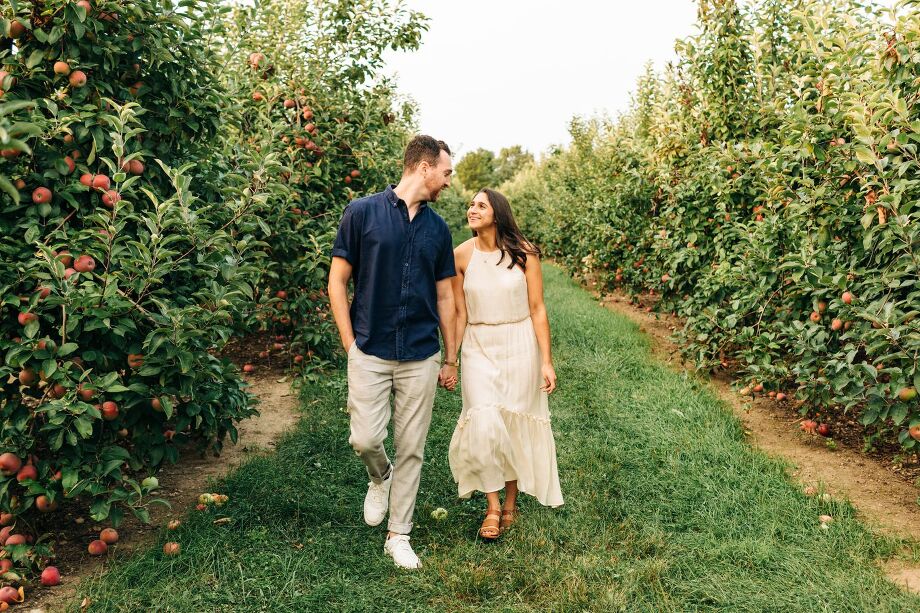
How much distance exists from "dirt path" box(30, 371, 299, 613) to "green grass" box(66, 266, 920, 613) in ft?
0.51

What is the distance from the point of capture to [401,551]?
11.3 ft

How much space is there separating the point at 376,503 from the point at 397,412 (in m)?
0.56

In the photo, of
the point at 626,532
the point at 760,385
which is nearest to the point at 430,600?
the point at 626,532

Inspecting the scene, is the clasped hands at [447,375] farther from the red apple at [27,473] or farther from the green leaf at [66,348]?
the red apple at [27,473]

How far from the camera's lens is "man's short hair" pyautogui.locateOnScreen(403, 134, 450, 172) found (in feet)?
11.2

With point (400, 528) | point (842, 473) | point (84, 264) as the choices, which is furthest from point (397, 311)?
point (842, 473)

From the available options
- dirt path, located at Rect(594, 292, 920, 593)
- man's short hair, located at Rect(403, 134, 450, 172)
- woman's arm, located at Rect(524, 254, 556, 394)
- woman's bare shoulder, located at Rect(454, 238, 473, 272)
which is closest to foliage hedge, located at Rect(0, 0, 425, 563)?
man's short hair, located at Rect(403, 134, 450, 172)

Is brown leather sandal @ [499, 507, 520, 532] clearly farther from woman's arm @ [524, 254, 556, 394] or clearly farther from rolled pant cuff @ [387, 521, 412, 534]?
woman's arm @ [524, 254, 556, 394]

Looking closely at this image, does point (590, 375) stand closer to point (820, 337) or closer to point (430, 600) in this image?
point (820, 337)

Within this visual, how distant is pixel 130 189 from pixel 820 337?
407 cm

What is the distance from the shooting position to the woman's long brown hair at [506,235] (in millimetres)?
3787

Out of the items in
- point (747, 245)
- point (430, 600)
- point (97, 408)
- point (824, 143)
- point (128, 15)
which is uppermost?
point (128, 15)

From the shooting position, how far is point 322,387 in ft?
20.0

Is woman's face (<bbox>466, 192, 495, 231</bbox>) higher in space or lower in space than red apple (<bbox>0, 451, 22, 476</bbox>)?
higher
